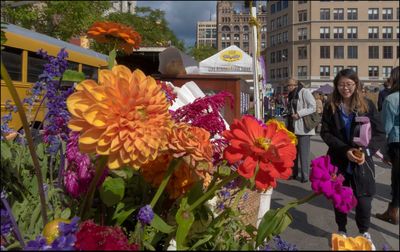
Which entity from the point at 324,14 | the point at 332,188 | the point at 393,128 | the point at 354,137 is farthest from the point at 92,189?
the point at 324,14

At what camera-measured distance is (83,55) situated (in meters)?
11.1

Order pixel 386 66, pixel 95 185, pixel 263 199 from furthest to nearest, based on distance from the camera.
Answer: pixel 386 66 < pixel 263 199 < pixel 95 185

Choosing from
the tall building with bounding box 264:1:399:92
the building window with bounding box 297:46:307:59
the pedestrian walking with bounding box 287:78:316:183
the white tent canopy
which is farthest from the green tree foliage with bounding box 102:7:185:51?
the building window with bounding box 297:46:307:59

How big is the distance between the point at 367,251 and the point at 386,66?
100 meters

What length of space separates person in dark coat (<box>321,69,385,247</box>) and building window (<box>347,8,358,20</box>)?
9839cm

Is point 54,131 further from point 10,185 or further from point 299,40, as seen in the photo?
point 299,40

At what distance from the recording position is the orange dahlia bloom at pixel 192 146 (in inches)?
48.8

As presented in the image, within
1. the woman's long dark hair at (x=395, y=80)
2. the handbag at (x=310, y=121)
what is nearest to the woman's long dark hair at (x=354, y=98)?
the woman's long dark hair at (x=395, y=80)

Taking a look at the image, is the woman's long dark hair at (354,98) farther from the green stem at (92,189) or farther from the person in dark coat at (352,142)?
the green stem at (92,189)

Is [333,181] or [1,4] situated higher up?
[1,4]

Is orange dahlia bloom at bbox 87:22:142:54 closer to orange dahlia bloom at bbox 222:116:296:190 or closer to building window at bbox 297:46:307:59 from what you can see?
orange dahlia bloom at bbox 222:116:296:190

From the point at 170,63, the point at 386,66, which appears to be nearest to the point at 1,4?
the point at 170,63

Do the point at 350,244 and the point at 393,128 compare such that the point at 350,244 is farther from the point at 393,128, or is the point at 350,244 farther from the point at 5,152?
the point at 393,128

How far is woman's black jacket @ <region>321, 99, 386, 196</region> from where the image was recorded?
12.3 feet
